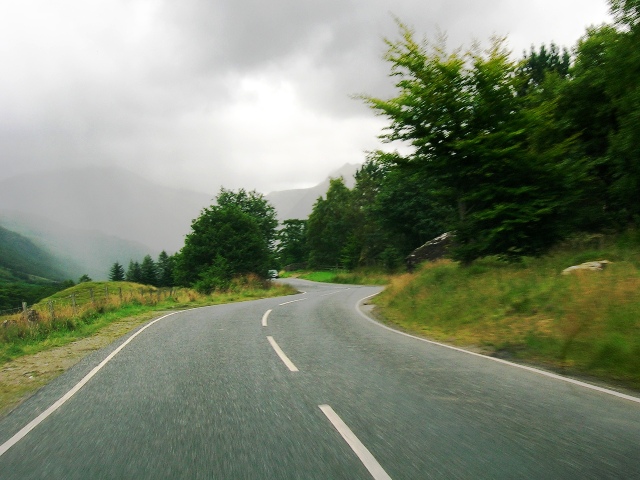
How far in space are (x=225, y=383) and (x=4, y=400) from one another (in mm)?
3150

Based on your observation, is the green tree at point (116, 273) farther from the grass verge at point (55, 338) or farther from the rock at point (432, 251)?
the rock at point (432, 251)

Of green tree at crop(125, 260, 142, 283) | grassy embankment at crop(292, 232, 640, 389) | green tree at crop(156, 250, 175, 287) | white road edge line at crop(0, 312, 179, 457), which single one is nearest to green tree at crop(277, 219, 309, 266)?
green tree at crop(156, 250, 175, 287)

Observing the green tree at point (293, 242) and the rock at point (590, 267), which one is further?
the green tree at point (293, 242)

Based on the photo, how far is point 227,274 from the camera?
41094 mm

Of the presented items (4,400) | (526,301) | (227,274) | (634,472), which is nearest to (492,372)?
(634,472)

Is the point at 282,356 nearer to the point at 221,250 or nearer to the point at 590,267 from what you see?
the point at 590,267

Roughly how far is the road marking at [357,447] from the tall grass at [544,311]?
4.15 metres

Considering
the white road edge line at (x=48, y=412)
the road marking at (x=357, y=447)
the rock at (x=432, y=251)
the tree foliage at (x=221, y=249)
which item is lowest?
the road marking at (x=357, y=447)

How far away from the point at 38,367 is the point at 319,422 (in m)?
7.00

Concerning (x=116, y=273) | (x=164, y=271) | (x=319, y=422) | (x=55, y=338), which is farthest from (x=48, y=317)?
(x=116, y=273)

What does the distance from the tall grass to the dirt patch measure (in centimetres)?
803

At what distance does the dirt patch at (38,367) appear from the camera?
675 centimetres

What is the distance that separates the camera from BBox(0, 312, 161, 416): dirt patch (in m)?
6.75

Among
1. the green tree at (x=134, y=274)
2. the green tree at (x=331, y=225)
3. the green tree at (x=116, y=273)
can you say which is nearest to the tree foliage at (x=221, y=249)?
the green tree at (x=331, y=225)
